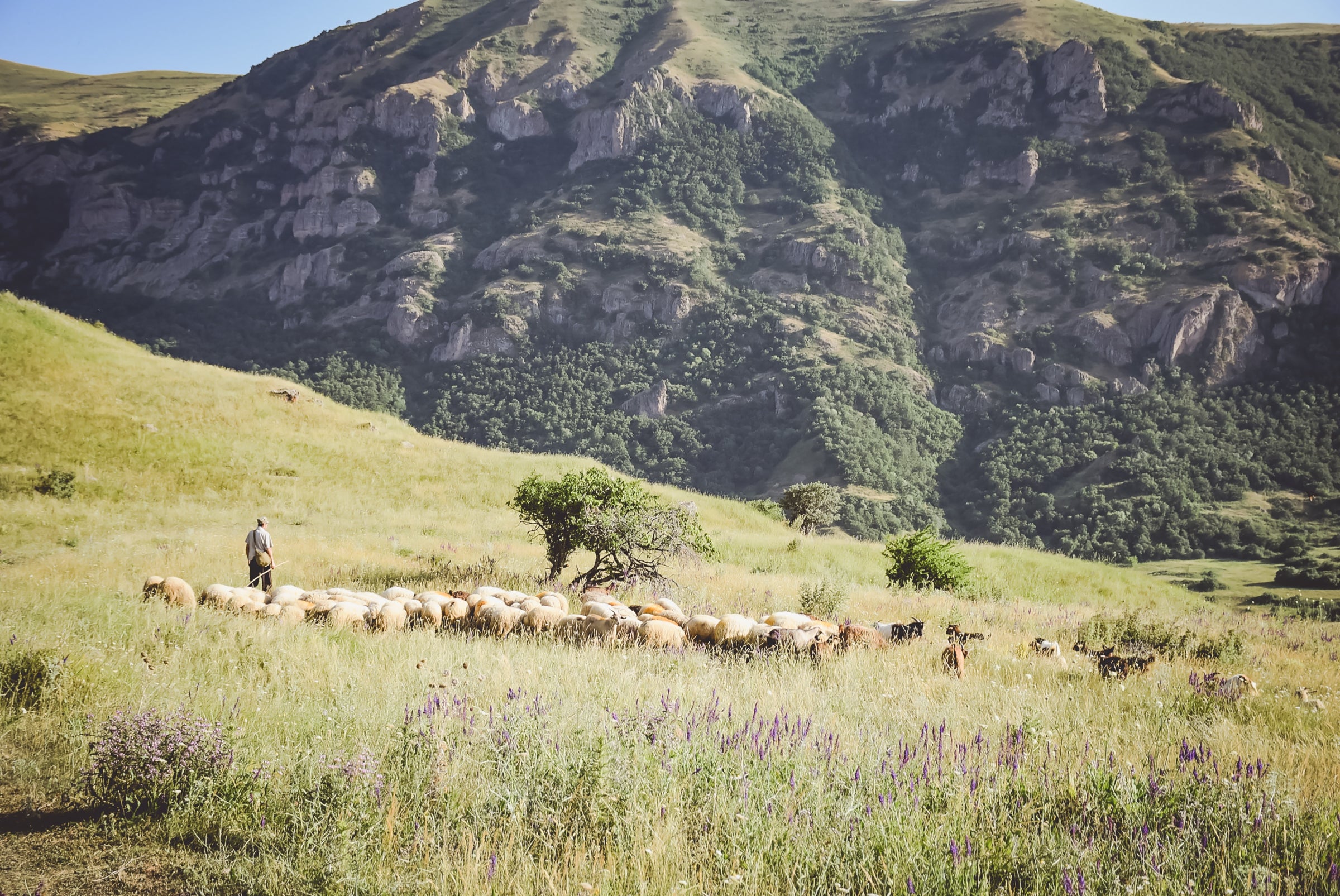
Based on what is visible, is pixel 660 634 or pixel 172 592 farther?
pixel 172 592

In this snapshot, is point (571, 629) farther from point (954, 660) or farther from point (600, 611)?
point (954, 660)

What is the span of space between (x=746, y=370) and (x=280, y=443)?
121 meters

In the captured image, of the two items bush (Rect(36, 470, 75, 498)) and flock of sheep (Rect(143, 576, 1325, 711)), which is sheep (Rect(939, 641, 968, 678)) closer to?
flock of sheep (Rect(143, 576, 1325, 711))

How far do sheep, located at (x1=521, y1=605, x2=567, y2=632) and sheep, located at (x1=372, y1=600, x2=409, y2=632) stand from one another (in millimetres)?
1413

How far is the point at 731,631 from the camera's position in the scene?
23.9 feet

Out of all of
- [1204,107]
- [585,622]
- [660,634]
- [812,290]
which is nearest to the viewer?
[660,634]

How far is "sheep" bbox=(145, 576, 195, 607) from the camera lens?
8336 mm

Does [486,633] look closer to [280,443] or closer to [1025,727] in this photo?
[1025,727]

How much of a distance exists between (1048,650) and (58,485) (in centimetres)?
2543

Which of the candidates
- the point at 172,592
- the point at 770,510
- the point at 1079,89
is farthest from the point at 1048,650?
the point at 1079,89

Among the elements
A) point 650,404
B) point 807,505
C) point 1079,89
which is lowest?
point 807,505

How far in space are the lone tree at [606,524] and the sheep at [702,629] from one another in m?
3.21

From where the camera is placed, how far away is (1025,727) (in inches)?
149

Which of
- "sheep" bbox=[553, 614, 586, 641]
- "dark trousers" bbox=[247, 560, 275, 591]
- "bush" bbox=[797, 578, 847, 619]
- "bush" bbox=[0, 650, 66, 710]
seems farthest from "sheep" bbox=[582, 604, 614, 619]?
"dark trousers" bbox=[247, 560, 275, 591]
